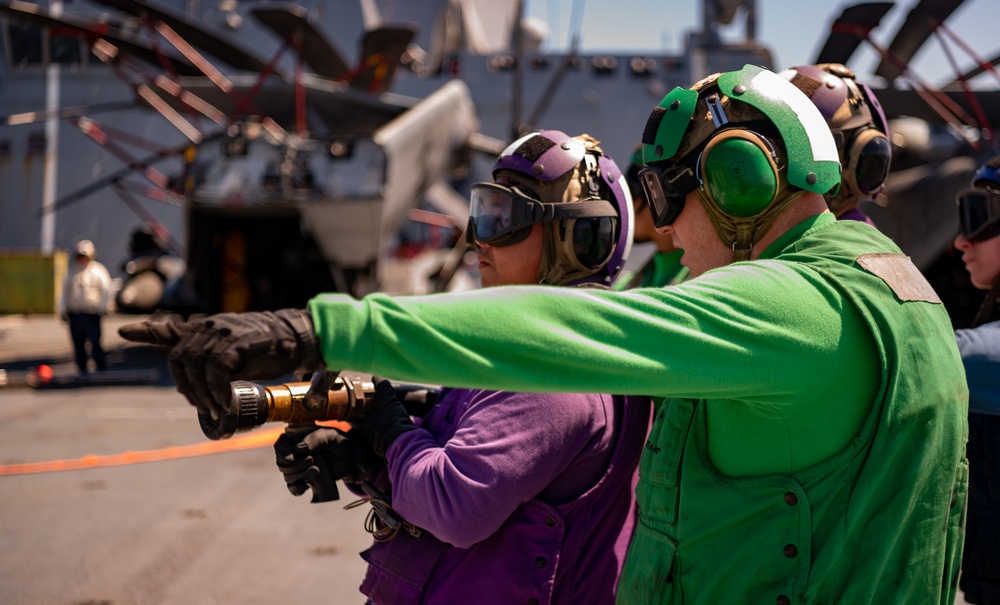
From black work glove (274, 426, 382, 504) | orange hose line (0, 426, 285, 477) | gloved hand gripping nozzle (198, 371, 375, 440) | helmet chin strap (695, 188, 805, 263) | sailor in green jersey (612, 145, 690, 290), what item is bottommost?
orange hose line (0, 426, 285, 477)

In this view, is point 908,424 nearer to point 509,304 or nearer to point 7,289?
point 509,304

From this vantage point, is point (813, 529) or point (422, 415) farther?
point (422, 415)

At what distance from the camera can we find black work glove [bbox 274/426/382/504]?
185cm

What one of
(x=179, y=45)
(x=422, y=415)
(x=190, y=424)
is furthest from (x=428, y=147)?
(x=422, y=415)

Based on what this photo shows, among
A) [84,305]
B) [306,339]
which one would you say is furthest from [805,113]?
[84,305]

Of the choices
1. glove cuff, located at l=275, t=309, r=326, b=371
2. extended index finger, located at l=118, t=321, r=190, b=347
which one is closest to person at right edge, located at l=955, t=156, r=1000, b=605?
glove cuff, located at l=275, t=309, r=326, b=371

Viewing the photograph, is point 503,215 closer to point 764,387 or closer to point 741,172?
point 741,172

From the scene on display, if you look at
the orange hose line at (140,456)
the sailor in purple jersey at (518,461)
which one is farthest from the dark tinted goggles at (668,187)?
the orange hose line at (140,456)

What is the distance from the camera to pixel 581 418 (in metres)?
1.75

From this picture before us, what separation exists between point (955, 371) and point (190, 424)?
→ 7.91 m

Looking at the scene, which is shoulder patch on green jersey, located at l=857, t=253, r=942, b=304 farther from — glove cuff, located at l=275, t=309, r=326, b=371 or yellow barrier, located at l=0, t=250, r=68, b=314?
yellow barrier, located at l=0, t=250, r=68, b=314

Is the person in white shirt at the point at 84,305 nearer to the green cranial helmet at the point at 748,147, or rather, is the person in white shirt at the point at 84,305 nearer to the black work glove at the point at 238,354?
the green cranial helmet at the point at 748,147

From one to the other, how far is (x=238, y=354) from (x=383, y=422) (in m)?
0.93

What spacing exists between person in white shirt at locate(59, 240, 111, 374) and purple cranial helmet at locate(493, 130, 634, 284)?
990cm
